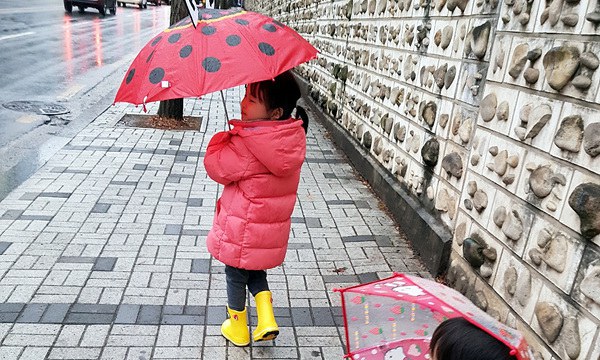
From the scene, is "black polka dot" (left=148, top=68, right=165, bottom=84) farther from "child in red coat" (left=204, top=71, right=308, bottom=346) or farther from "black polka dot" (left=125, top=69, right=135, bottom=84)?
"child in red coat" (left=204, top=71, right=308, bottom=346)

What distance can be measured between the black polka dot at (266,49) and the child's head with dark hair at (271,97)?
0.13 meters

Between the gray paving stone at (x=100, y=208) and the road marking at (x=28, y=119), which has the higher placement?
the gray paving stone at (x=100, y=208)

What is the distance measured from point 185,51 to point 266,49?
0.36 m

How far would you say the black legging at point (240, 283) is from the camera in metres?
2.83

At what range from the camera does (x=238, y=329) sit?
2936 millimetres

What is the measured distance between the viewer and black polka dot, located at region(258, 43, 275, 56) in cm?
235

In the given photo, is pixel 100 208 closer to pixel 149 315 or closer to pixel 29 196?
pixel 29 196

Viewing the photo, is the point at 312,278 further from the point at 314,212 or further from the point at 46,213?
the point at 46,213

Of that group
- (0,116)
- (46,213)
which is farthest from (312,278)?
(0,116)

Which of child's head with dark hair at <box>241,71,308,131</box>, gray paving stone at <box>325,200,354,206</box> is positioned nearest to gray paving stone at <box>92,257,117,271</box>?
child's head with dark hair at <box>241,71,308,131</box>

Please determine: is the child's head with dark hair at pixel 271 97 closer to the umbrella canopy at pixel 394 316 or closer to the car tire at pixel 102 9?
the umbrella canopy at pixel 394 316

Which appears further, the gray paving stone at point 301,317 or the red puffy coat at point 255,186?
the gray paving stone at point 301,317

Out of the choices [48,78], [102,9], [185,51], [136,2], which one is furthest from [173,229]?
[136,2]

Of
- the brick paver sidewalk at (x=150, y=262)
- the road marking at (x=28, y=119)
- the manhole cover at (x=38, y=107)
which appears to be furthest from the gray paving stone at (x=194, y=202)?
the manhole cover at (x=38, y=107)
